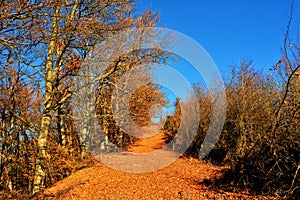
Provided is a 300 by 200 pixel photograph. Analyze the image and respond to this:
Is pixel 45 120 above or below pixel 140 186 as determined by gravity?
above

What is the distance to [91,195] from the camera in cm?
736

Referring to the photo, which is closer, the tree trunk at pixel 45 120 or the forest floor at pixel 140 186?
the forest floor at pixel 140 186

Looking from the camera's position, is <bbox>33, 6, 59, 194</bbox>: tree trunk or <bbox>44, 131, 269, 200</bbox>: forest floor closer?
<bbox>44, 131, 269, 200</bbox>: forest floor

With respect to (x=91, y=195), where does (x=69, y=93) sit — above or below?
above

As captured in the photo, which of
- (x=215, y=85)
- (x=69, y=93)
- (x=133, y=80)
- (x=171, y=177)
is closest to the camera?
(x=69, y=93)

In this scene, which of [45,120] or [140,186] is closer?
[45,120]

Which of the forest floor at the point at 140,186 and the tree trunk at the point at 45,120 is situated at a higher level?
the tree trunk at the point at 45,120

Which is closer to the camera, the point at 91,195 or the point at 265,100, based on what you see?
the point at 91,195

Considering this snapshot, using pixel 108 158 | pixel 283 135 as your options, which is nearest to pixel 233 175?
pixel 283 135

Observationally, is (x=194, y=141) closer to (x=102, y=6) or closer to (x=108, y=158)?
(x=108, y=158)

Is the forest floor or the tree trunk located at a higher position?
the tree trunk

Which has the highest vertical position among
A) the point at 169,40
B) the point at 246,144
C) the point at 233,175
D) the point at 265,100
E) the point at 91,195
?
the point at 169,40

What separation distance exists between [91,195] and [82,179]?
216 centimetres

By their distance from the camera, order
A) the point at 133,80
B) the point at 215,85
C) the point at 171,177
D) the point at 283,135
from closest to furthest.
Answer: the point at 283,135 < the point at 171,177 < the point at 215,85 < the point at 133,80
